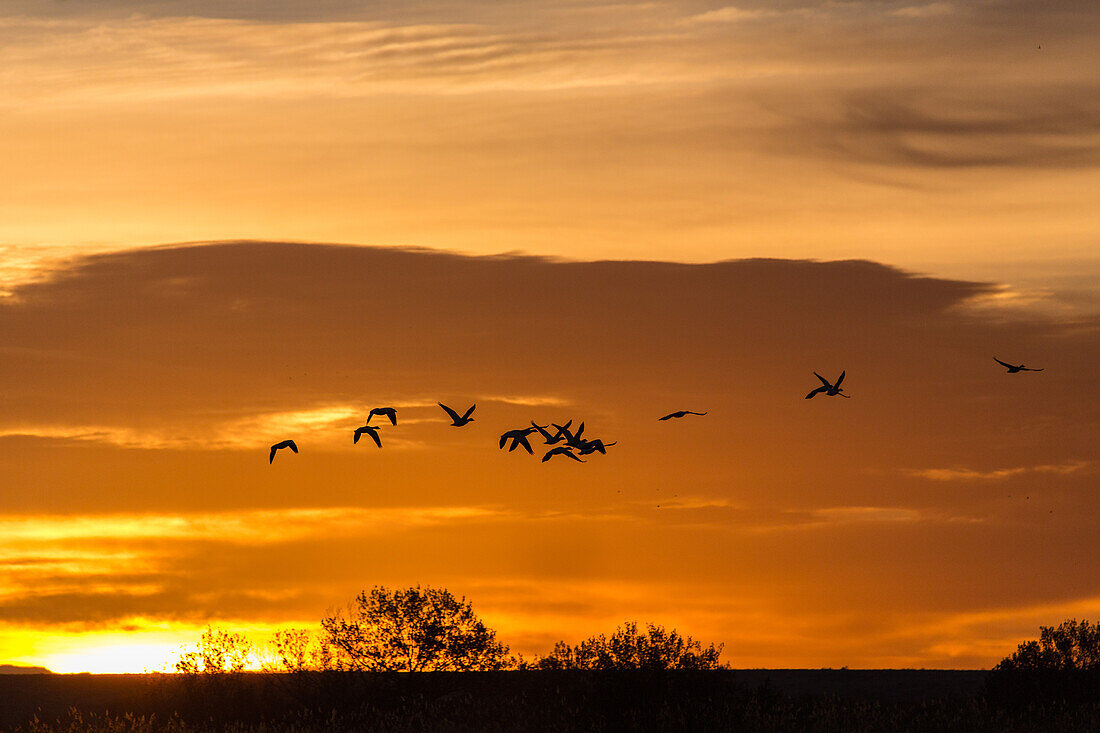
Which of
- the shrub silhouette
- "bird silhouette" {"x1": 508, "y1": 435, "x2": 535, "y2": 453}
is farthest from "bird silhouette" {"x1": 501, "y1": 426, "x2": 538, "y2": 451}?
the shrub silhouette

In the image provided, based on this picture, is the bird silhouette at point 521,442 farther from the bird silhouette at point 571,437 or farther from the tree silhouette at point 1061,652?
the tree silhouette at point 1061,652

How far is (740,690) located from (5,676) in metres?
106

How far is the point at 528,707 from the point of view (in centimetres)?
5097

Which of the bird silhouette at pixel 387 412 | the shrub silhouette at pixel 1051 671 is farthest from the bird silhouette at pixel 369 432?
the shrub silhouette at pixel 1051 671

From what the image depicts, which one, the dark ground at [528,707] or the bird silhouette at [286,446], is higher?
the bird silhouette at [286,446]

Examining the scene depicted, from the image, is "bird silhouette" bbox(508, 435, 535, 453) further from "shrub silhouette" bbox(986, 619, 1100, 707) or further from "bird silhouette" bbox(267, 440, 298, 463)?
"shrub silhouette" bbox(986, 619, 1100, 707)

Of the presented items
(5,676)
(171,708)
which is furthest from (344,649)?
(5,676)

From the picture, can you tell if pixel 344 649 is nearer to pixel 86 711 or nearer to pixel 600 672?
pixel 600 672

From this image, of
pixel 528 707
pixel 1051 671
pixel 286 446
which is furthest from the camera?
pixel 1051 671

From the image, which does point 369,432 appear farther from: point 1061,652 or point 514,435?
point 1061,652

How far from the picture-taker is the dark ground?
47.4 meters

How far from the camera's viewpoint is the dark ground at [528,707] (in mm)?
47406

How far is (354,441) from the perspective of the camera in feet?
113

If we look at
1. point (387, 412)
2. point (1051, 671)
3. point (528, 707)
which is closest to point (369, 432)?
point (387, 412)
